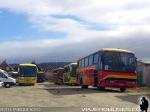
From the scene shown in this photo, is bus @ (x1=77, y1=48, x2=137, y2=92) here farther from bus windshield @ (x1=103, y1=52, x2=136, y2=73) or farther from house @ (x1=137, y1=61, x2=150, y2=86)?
house @ (x1=137, y1=61, x2=150, y2=86)

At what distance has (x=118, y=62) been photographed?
33875 mm

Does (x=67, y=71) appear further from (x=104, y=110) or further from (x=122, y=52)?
(x=104, y=110)

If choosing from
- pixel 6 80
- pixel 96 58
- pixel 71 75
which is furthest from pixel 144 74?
pixel 96 58

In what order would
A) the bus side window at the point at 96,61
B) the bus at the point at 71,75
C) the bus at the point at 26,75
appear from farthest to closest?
1. the bus at the point at 26,75
2. the bus at the point at 71,75
3. the bus side window at the point at 96,61

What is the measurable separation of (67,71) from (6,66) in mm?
39419

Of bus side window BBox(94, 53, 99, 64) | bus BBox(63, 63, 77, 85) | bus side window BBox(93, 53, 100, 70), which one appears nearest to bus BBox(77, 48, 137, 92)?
bus side window BBox(93, 53, 100, 70)

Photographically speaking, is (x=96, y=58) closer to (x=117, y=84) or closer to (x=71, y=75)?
(x=117, y=84)

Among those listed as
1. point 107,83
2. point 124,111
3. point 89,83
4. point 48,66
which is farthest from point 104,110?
point 48,66

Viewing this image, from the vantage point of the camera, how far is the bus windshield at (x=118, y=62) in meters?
33.8

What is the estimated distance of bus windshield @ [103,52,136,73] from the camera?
33.8m

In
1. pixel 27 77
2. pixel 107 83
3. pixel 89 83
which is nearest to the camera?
pixel 107 83

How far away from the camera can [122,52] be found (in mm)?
34312

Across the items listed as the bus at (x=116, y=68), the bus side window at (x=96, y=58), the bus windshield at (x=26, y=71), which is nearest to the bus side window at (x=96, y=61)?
the bus side window at (x=96, y=58)

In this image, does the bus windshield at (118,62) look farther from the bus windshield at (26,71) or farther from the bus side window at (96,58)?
the bus windshield at (26,71)
